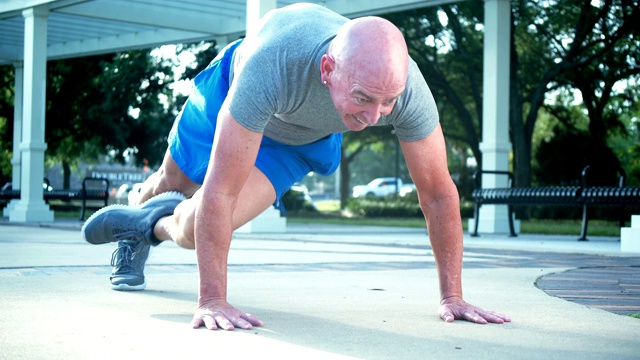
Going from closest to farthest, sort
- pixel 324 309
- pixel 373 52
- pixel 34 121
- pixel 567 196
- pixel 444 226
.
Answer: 1. pixel 373 52
2. pixel 444 226
3. pixel 324 309
4. pixel 567 196
5. pixel 34 121

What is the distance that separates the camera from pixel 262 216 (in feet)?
43.1

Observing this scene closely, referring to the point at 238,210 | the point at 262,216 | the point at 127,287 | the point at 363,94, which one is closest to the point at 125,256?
the point at 127,287

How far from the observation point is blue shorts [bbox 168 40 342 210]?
427 cm

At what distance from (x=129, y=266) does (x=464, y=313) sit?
78.5 inches

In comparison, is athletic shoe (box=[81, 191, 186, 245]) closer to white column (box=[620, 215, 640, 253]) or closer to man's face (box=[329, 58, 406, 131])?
man's face (box=[329, 58, 406, 131])

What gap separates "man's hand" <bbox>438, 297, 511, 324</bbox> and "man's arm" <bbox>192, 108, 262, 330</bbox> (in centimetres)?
83

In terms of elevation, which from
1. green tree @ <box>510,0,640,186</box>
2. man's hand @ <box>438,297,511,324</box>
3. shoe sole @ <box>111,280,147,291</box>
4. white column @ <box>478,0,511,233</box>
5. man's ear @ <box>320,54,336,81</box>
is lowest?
shoe sole @ <box>111,280,147,291</box>

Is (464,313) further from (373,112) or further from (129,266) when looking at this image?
(129,266)

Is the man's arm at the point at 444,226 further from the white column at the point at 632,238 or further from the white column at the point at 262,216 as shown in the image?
the white column at the point at 262,216

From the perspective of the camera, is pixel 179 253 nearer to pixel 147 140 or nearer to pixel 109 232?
pixel 109 232

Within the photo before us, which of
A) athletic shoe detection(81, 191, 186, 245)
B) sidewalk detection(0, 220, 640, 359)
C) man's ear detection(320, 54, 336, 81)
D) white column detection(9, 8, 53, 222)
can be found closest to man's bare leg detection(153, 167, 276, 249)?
athletic shoe detection(81, 191, 186, 245)

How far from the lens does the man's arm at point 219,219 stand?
134 inches

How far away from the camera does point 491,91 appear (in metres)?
14.3

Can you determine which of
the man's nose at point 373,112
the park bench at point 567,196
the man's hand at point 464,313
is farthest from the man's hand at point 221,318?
the park bench at point 567,196
